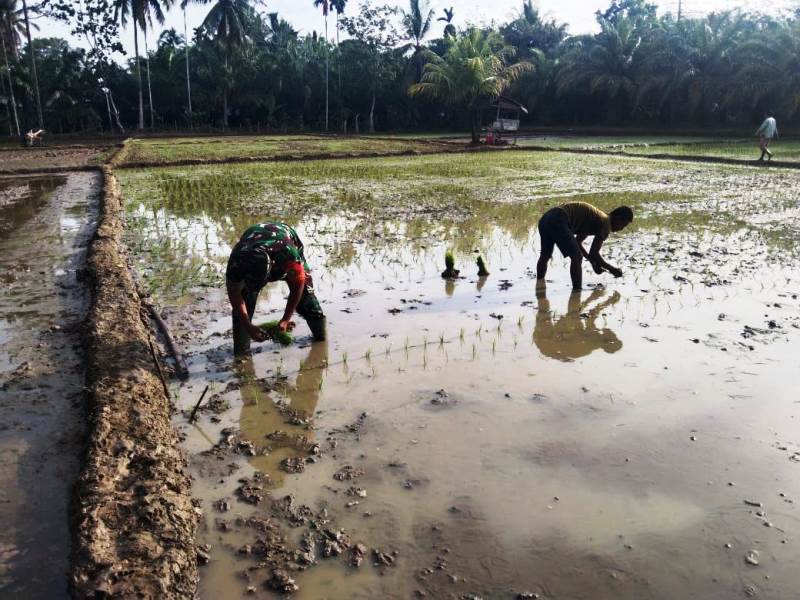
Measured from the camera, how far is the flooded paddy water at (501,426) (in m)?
2.28

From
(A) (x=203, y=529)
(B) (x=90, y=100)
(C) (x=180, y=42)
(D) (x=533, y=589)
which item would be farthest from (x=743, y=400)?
(C) (x=180, y=42)

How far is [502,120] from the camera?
1100 inches

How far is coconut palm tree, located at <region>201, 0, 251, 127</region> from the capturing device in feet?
109

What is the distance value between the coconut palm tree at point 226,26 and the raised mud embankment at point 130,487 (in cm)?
3249

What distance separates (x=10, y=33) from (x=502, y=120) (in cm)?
2505

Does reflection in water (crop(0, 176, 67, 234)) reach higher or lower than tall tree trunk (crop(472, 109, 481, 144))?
lower

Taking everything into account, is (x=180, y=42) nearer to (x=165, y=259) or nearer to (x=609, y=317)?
(x=165, y=259)

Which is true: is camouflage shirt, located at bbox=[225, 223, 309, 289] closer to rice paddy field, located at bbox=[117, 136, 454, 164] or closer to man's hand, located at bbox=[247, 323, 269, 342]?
man's hand, located at bbox=[247, 323, 269, 342]

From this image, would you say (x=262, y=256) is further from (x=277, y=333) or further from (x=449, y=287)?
(x=449, y=287)

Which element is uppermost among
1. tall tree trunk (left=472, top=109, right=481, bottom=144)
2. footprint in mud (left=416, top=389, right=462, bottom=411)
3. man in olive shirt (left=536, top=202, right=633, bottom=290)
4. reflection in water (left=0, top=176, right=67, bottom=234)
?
tall tree trunk (left=472, top=109, right=481, bottom=144)

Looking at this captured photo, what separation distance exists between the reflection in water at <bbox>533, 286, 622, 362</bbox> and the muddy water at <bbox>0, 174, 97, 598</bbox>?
293 centimetres

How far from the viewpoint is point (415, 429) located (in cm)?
323

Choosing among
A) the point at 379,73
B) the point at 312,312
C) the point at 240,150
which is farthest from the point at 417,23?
the point at 312,312

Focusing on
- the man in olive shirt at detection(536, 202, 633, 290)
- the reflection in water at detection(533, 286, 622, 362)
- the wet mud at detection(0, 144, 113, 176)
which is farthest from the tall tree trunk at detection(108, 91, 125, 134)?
the reflection in water at detection(533, 286, 622, 362)
